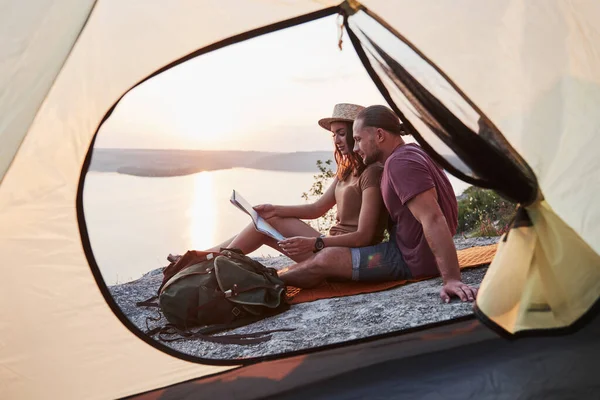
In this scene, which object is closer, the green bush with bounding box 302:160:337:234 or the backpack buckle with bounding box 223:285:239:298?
the backpack buckle with bounding box 223:285:239:298

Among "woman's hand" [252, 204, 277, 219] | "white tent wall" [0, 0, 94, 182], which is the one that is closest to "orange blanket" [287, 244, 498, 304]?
"woman's hand" [252, 204, 277, 219]

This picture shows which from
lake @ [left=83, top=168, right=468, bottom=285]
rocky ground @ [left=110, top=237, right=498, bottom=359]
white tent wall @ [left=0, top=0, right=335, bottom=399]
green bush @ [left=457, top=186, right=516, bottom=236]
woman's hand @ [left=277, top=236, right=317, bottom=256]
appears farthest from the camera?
green bush @ [left=457, top=186, right=516, bottom=236]

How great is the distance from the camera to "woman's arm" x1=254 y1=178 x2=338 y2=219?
11.5 feet

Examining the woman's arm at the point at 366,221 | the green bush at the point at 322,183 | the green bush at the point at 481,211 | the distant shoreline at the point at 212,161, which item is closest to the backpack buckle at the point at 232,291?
the woman's arm at the point at 366,221

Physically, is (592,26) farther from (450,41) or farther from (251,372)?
(251,372)

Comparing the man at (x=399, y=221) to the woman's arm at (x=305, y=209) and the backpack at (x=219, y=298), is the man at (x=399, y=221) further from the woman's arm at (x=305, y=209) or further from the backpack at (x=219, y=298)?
the woman's arm at (x=305, y=209)

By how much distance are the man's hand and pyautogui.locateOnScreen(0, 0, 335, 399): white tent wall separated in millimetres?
1200

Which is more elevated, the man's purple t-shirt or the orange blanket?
the man's purple t-shirt

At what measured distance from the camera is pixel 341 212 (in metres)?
3.25

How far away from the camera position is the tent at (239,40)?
187 cm

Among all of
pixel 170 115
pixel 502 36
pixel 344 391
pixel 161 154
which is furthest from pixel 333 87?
pixel 344 391

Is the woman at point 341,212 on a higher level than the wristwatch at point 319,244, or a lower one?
higher

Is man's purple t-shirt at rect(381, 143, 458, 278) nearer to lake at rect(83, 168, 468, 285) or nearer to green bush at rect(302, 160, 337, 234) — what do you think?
lake at rect(83, 168, 468, 285)

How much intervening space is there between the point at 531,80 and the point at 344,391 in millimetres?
1105
